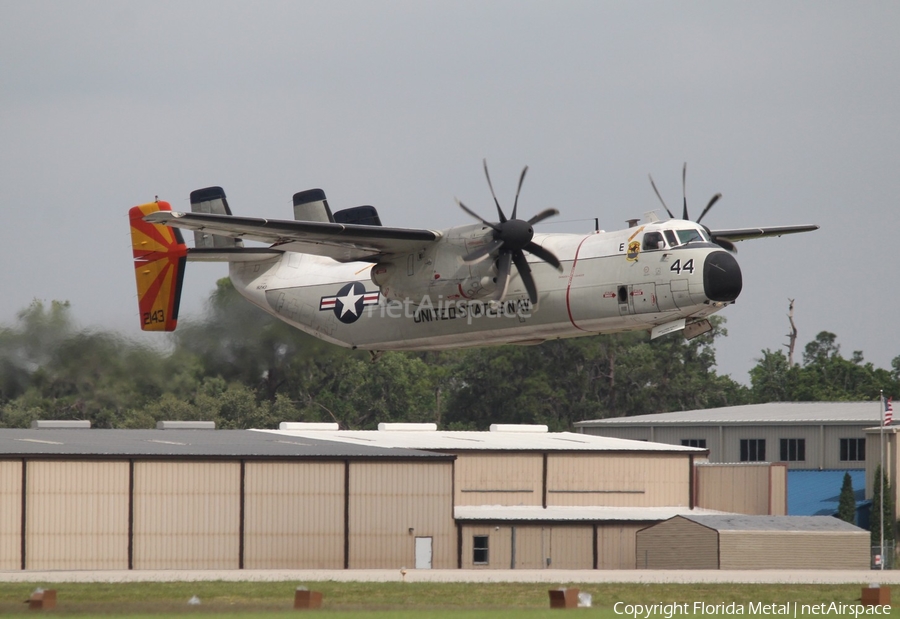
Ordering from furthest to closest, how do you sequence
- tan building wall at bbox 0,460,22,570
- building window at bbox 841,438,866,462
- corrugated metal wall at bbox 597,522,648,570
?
building window at bbox 841,438,866,462
corrugated metal wall at bbox 597,522,648,570
tan building wall at bbox 0,460,22,570

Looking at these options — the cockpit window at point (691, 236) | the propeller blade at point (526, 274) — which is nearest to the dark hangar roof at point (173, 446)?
the propeller blade at point (526, 274)

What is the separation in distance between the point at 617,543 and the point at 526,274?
18702mm

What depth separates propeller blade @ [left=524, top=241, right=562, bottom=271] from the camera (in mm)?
38781

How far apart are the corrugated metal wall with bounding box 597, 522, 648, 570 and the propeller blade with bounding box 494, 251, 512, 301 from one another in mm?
18261

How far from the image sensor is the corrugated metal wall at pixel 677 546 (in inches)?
1866

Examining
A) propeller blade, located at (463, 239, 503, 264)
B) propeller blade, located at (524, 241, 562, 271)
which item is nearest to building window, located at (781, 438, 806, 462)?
propeller blade, located at (524, 241, 562, 271)

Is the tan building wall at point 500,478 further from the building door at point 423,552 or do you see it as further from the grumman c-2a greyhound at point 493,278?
the grumman c-2a greyhound at point 493,278

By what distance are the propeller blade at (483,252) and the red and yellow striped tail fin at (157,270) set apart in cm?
1172

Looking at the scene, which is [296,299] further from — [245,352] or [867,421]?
[867,421]

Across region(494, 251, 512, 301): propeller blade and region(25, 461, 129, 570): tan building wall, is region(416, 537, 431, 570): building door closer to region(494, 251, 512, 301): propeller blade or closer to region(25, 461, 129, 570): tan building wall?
region(25, 461, 129, 570): tan building wall

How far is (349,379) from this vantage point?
9581cm

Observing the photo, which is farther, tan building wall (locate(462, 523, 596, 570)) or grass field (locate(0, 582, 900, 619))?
tan building wall (locate(462, 523, 596, 570))

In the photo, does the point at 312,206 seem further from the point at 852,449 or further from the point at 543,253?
the point at 852,449

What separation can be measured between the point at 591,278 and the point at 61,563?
2038 cm
